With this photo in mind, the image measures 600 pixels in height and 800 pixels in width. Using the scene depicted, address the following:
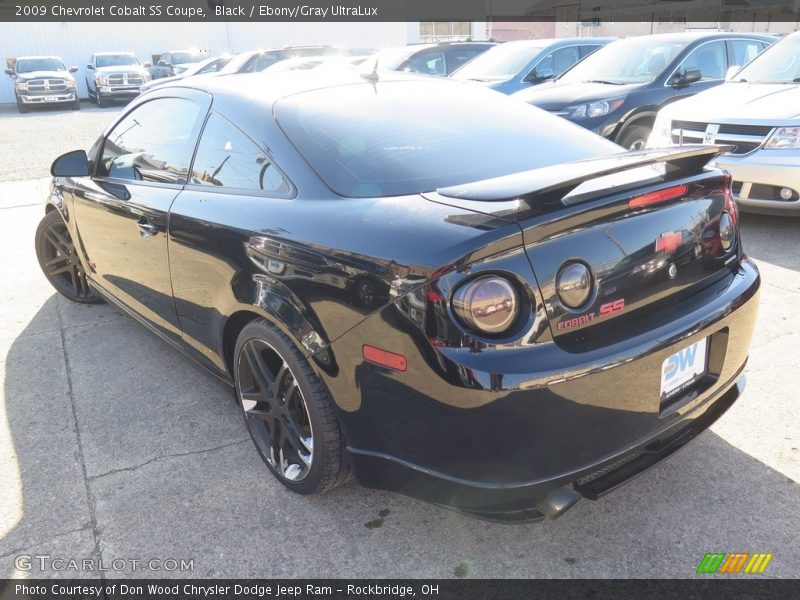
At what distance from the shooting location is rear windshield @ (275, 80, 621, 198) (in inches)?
92.3

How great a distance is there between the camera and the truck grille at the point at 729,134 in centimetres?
521

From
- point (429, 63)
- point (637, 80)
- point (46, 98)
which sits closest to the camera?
point (637, 80)

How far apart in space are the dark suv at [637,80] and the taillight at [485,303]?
5.45 meters

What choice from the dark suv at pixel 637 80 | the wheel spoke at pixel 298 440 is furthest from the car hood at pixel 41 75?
the wheel spoke at pixel 298 440

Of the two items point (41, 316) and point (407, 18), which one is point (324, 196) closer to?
point (41, 316)

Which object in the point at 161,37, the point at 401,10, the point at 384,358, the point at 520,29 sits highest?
the point at 401,10

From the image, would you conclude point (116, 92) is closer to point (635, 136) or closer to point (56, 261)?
point (56, 261)

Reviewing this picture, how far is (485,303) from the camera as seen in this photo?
1776 millimetres

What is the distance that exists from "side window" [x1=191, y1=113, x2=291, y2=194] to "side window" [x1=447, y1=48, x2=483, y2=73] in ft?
27.9

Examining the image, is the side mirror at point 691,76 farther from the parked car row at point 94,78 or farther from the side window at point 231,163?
the parked car row at point 94,78

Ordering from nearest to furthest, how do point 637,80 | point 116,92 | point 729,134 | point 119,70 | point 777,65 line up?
point 729,134
point 777,65
point 637,80
point 119,70
point 116,92

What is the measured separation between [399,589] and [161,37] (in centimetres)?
3358

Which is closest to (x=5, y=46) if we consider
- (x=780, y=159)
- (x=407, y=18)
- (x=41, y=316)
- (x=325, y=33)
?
(x=325, y=33)

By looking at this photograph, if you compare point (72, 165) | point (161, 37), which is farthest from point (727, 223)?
point (161, 37)
